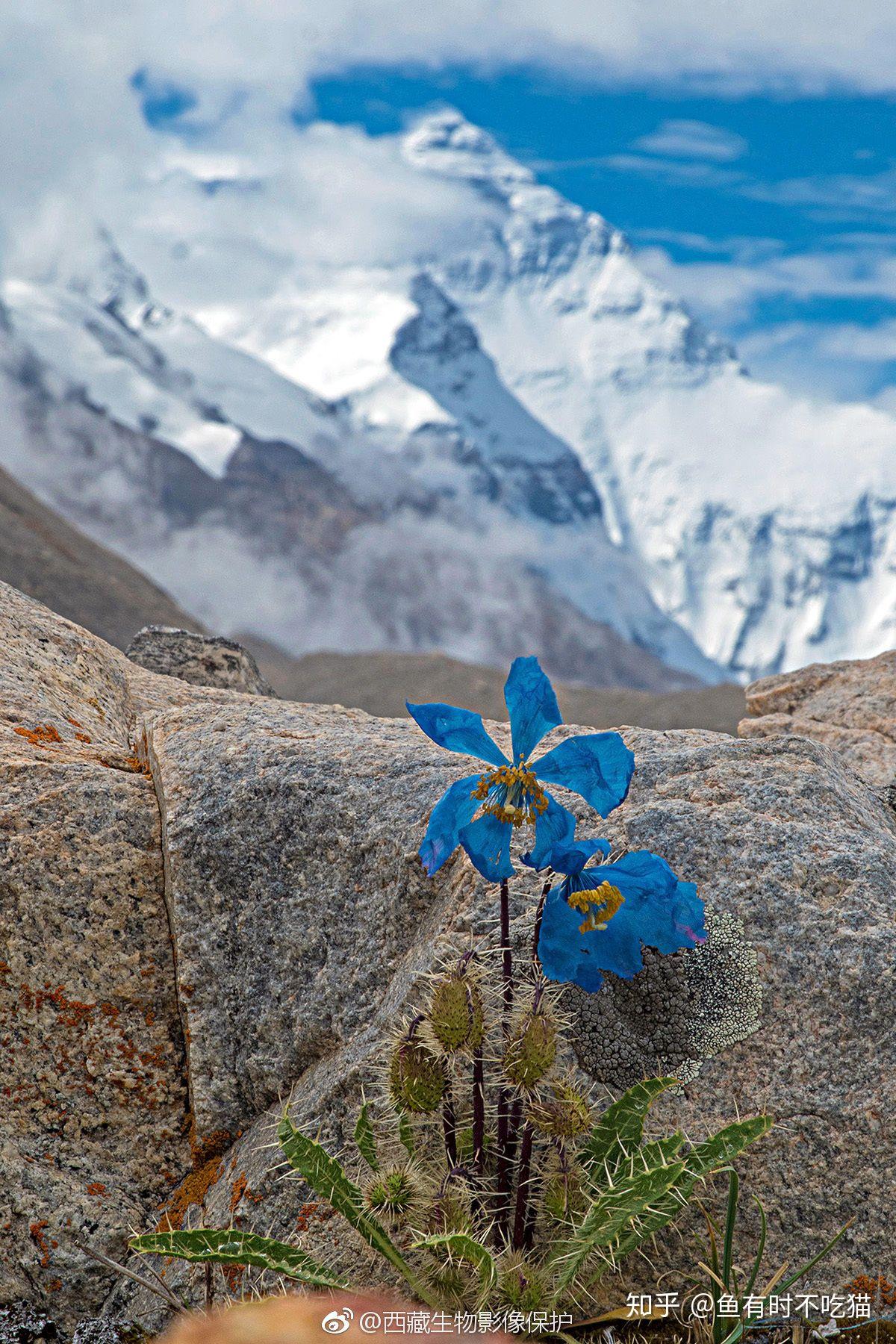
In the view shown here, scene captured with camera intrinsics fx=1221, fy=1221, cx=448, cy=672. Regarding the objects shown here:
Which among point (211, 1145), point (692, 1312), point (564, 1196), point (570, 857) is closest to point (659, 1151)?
point (564, 1196)

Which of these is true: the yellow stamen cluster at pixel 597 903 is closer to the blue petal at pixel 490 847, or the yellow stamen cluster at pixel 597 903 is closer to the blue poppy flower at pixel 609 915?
the blue poppy flower at pixel 609 915

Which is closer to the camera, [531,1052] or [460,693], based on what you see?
[531,1052]

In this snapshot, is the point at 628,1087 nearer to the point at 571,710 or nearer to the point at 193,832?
the point at 193,832

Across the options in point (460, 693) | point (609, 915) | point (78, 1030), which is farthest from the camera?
point (460, 693)

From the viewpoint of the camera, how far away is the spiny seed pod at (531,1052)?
11.4 ft

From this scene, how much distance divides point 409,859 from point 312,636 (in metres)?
193

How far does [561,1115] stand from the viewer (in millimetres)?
3498

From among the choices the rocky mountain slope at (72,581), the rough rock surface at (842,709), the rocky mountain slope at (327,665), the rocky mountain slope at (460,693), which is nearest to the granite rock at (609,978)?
the rough rock surface at (842,709)

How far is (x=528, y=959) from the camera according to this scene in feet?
13.1

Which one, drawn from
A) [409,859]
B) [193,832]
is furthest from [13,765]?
[409,859]

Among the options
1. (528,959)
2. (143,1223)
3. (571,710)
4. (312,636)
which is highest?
(312,636)

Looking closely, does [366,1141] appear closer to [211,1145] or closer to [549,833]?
[211,1145]

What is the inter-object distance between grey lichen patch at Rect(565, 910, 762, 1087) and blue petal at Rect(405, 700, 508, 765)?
939 mm

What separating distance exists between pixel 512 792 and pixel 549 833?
0.53ft
